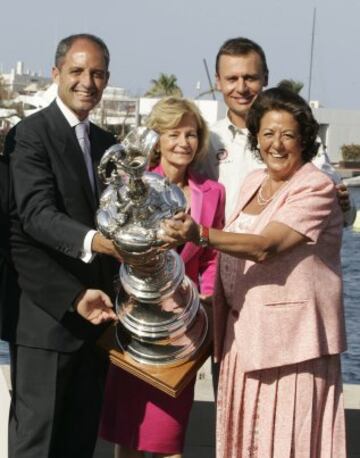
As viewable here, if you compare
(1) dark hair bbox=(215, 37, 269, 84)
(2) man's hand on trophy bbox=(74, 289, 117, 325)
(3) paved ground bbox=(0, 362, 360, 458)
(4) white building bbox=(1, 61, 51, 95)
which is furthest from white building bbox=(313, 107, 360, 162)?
(2) man's hand on trophy bbox=(74, 289, 117, 325)

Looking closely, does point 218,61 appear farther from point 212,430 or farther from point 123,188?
point 212,430

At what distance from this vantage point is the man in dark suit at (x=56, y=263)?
13.0ft

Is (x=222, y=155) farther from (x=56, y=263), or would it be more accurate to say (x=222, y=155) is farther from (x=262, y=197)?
(x=56, y=263)

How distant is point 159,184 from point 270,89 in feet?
1.79

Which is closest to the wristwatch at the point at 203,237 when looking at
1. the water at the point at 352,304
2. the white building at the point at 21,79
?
the water at the point at 352,304

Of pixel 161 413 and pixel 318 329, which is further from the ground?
pixel 318 329

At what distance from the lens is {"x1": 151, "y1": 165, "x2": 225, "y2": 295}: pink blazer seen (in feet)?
14.2

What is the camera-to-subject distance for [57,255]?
4055 mm

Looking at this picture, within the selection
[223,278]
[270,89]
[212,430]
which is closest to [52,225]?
[223,278]

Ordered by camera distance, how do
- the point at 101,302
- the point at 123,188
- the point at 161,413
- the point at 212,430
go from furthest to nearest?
the point at 212,430 → the point at 161,413 → the point at 101,302 → the point at 123,188

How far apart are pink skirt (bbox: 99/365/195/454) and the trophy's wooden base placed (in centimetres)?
20

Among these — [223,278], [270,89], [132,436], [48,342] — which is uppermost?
[270,89]

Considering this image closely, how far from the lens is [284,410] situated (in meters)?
3.79

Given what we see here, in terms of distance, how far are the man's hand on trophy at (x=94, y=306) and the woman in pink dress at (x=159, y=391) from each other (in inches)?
16.6
